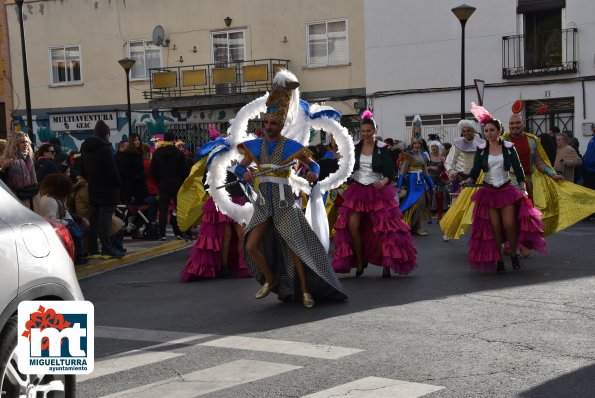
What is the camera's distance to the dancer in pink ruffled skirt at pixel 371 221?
37.7 feet

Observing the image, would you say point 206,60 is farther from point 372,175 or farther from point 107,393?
point 107,393

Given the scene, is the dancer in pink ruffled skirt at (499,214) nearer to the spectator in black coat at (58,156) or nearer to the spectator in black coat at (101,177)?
the spectator in black coat at (101,177)

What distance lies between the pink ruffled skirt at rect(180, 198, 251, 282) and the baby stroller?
4645 mm

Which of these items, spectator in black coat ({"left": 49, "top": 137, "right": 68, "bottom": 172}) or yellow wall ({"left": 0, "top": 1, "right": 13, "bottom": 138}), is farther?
yellow wall ({"left": 0, "top": 1, "right": 13, "bottom": 138})

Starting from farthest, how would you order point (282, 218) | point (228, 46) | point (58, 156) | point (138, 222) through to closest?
point (228, 46)
point (58, 156)
point (138, 222)
point (282, 218)

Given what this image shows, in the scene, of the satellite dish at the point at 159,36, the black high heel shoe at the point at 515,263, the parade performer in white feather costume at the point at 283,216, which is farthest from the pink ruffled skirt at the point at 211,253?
the satellite dish at the point at 159,36

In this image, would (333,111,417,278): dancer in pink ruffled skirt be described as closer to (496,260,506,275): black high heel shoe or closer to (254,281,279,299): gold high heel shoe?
(496,260,506,275): black high heel shoe

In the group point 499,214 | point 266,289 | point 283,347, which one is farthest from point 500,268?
point 283,347

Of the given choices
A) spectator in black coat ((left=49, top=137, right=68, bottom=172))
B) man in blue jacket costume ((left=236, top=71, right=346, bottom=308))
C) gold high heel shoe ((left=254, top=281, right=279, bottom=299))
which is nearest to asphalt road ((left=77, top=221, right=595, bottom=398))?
gold high heel shoe ((left=254, top=281, right=279, bottom=299))

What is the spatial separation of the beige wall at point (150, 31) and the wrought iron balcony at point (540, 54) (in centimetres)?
489

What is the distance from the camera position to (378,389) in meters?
6.31

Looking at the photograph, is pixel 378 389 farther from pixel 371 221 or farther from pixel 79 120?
pixel 79 120

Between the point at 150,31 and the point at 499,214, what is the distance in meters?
25.9

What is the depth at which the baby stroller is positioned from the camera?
17.2m
